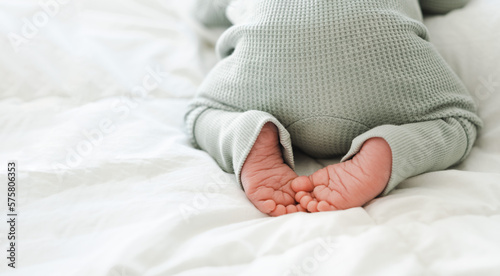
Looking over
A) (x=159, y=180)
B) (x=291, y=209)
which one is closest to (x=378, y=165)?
(x=291, y=209)

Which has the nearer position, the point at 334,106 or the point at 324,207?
the point at 324,207

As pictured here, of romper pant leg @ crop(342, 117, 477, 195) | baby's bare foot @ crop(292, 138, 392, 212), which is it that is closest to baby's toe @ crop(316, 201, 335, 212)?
baby's bare foot @ crop(292, 138, 392, 212)

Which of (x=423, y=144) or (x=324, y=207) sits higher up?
(x=423, y=144)

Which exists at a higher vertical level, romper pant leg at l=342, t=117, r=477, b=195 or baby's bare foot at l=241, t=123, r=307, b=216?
romper pant leg at l=342, t=117, r=477, b=195

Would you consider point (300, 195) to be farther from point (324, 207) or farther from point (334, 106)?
point (334, 106)

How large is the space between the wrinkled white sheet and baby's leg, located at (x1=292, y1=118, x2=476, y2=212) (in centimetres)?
3

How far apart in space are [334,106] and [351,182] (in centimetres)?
17

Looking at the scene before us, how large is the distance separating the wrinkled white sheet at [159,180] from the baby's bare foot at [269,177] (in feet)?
0.08

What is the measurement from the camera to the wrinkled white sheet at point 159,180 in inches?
23.4

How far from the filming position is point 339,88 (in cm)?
81

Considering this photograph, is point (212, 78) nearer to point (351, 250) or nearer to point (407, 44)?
point (407, 44)

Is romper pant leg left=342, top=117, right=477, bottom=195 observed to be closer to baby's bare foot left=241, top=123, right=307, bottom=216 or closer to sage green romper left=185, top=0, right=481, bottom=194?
sage green romper left=185, top=0, right=481, bottom=194

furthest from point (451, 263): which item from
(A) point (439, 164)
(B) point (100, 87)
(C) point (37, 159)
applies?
(B) point (100, 87)

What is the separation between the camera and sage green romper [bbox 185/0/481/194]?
2.62 feet
